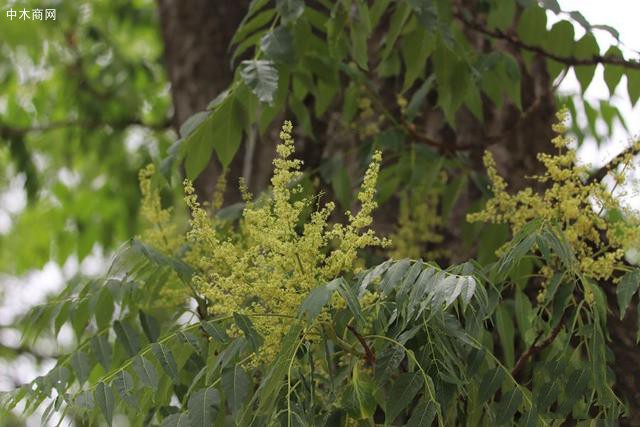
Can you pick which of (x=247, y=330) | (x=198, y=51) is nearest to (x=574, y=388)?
(x=247, y=330)

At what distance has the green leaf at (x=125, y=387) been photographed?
2014 millimetres

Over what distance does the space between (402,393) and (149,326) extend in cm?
89

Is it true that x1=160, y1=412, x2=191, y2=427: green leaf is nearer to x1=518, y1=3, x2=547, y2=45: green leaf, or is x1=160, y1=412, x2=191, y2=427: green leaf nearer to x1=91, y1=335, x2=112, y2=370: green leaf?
x1=91, y1=335, x2=112, y2=370: green leaf

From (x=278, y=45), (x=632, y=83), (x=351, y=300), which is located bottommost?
(x=351, y=300)

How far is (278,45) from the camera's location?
2711mm

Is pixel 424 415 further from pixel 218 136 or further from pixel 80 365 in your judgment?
pixel 218 136

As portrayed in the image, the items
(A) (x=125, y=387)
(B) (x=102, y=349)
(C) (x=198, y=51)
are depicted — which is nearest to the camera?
(A) (x=125, y=387)

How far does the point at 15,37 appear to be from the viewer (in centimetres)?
579

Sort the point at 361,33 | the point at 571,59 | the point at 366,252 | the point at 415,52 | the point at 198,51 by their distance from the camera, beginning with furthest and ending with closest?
the point at 198,51
the point at 366,252
the point at 571,59
the point at 415,52
the point at 361,33

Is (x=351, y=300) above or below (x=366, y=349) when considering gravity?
above

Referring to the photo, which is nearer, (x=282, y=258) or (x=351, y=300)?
(x=351, y=300)

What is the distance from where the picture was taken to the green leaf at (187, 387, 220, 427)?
1904 mm

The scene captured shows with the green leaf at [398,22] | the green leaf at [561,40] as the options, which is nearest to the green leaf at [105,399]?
the green leaf at [398,22]

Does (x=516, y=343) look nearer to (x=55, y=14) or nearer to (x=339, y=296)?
(x=339, y=296)
